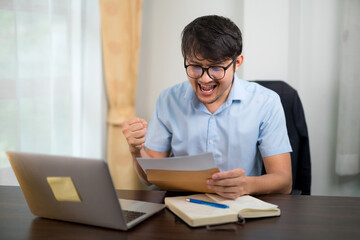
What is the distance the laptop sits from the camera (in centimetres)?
97

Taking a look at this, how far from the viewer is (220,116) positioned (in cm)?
171

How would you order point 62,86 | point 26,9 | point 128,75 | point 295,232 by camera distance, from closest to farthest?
point 295,232, point 26,9, point 62,86, point 128,75

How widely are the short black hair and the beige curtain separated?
119 cm

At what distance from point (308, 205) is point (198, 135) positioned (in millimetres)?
642

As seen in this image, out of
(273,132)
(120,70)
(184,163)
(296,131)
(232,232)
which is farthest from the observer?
(120,70)

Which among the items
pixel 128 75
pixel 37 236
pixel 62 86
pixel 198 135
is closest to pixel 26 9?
pixel 62 86

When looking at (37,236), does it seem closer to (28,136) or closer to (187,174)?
(187,174)

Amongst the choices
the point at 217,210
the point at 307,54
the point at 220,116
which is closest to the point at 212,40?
the point at 220,116

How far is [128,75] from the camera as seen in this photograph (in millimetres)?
2793

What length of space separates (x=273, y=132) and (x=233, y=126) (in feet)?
0.56

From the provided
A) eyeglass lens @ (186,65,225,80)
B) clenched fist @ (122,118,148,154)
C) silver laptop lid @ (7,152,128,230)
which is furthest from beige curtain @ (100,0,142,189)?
silver laptop lid @ (7,152,128,230)

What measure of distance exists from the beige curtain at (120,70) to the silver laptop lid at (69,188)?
165 cm

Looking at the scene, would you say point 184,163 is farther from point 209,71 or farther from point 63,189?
point 209,71

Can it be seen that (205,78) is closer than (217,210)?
No
